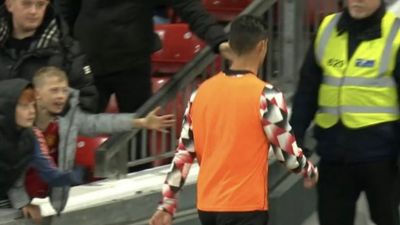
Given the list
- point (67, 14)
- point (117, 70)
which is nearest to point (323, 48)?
point (117, 70)

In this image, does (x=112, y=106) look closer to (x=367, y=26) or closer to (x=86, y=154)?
(x=86, y=154)

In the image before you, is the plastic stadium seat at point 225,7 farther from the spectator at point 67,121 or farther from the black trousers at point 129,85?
the spectator at point 67,121

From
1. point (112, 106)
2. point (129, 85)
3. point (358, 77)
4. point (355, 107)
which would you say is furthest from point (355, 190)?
point (112, 106)

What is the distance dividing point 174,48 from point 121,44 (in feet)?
6.21

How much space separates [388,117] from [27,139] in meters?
1.73

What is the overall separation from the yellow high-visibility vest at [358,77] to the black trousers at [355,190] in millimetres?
223

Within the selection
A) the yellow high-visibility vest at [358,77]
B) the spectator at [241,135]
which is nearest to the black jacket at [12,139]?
the spectator at [241,135]

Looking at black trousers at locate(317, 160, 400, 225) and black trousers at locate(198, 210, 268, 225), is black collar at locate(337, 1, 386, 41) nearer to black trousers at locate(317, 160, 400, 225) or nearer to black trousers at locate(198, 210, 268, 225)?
black trousers at locate(317, 160, 400, 225)

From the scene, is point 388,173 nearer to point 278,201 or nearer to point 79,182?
point 278,201

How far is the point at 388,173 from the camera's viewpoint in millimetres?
5020

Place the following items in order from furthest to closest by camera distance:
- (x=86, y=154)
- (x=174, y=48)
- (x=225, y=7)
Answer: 1. (x=225, y=7)
2. (x=174, y=48)
3. (x=86, y=154)

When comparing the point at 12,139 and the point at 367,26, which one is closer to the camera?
the point at 12,139

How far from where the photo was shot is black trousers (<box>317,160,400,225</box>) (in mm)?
5008

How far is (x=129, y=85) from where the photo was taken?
6078mm
